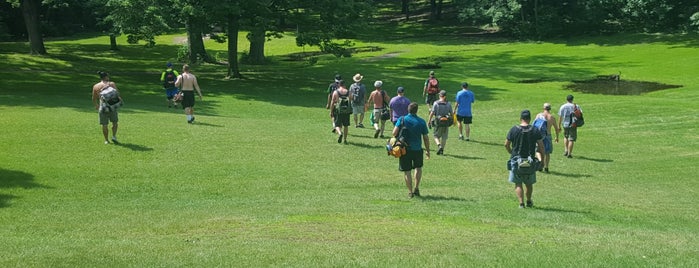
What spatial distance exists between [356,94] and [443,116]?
3980mm

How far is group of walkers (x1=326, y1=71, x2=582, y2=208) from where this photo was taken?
14.1m

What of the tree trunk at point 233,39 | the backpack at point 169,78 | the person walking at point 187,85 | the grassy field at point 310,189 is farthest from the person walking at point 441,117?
the tree trunk at point 233,39

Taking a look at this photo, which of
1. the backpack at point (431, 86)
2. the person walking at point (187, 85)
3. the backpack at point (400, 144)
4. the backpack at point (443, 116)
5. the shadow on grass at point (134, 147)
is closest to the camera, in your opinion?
the backpack at point (400, 144)

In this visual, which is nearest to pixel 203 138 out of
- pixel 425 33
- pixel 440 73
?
pixel 440 73

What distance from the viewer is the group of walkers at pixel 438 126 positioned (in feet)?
46.1

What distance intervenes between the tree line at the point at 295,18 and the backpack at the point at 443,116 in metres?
17.3

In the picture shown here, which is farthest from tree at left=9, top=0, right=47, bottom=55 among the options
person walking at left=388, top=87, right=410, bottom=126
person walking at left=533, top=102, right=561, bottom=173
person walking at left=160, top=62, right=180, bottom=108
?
person walking at left=533, top=102, right=561, bottom=173

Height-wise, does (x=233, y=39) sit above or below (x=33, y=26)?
below

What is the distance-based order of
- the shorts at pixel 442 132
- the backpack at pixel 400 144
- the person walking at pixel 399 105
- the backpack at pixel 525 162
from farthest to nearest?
the person walking at pixel 399 105 < the shorts at pixel 442 132 < the backpack at pixel 400 144 < the backpack at pixel 525 162

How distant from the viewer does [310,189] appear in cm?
1599

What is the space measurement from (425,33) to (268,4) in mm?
46398

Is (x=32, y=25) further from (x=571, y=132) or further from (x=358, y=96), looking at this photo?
(x=571, y=132)

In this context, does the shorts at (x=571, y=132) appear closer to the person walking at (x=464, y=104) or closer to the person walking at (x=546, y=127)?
the person walking at (x=546, y=127)

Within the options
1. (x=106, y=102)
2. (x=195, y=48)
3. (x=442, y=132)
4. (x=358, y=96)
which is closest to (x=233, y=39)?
(x=195, y=48)
